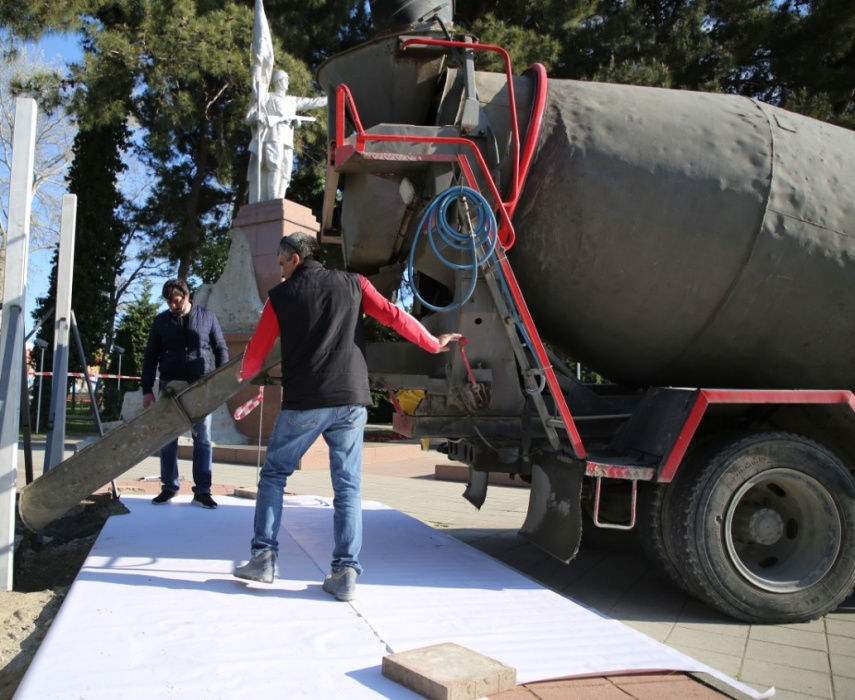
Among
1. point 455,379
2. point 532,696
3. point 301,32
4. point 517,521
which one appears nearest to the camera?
point 532,696

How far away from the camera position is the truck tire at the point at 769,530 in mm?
3686

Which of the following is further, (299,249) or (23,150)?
(23,150)

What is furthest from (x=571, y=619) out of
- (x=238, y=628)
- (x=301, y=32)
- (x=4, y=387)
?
(x=301, y=32)

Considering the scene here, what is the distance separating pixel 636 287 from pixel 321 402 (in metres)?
1.99

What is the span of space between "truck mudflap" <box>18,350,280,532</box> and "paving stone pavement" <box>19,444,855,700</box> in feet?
3.01

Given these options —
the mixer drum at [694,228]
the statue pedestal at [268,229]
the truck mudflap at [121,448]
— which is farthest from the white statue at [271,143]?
the mixer drum at [694,228]

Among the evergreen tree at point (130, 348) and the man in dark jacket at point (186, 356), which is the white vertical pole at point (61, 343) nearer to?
the man in dark jacket at point (186, 356)

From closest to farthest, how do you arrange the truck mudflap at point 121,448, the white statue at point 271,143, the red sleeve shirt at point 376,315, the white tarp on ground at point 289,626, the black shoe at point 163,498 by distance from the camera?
the white tarp on ground at point 289,626, the red sleeve shirt at point 376,315, the truck mudflap at point 121,448, the black shoe at point 163,498, the white statue at point 271,143

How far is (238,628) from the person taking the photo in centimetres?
284

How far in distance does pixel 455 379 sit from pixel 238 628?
68.8 inches

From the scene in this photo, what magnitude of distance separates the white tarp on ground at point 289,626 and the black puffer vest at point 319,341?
3.09 ft

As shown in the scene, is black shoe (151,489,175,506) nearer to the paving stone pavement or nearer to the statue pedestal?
the paving stone pavement

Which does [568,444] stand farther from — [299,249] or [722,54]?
[722,54]

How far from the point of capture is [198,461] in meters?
5.45
